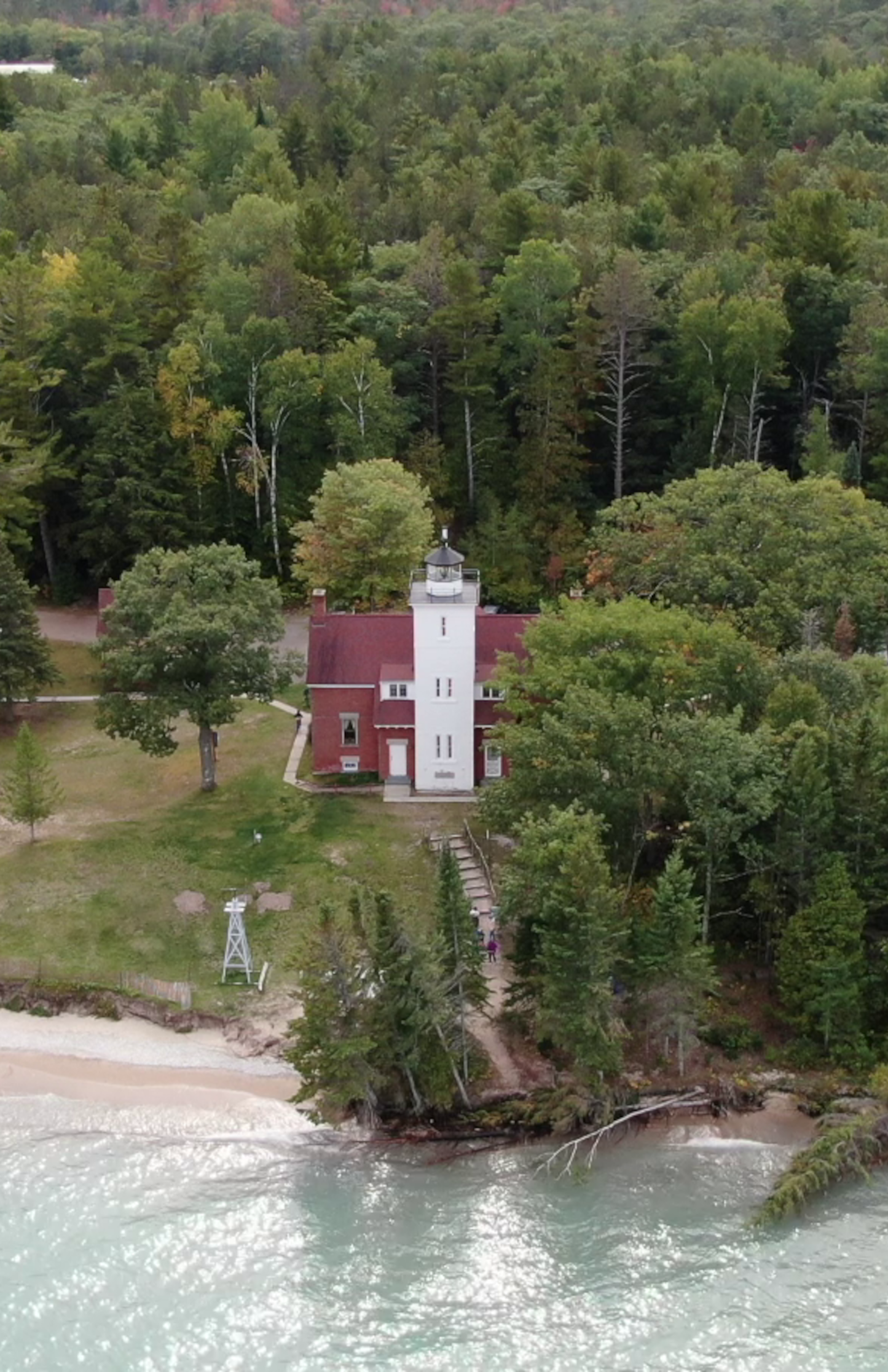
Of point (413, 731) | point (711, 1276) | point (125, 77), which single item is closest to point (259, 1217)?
point (711, 1276)

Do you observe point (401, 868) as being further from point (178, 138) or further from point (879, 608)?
point (178, 138)

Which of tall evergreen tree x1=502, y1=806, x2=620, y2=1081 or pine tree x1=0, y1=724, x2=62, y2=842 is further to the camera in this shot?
pine tree x1=0, y1=724, x2=62, y2=842

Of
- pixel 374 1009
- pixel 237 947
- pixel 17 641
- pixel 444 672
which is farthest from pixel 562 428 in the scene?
pixel 374 1009

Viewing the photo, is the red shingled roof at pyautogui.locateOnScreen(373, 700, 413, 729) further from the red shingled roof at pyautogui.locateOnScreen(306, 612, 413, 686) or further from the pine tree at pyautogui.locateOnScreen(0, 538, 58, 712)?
the pine tree at pyautogui.locateOnScreen(0, 538, 58, 712)

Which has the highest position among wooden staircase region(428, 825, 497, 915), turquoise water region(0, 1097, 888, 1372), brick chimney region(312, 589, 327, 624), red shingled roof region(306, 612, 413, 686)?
brick chimney region(312, 589, 327, 624)

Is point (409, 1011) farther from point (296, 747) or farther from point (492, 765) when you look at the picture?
point (296, 747)

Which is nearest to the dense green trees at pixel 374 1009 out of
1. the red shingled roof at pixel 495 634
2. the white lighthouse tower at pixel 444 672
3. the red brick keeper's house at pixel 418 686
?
the red brick keeper's house at pixel 418 686

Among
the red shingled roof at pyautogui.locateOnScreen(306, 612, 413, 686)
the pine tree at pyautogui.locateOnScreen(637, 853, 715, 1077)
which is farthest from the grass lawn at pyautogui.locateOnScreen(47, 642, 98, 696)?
the pine tree at pyautogui.locateOnScreen(637, 853, 715, 1077)
